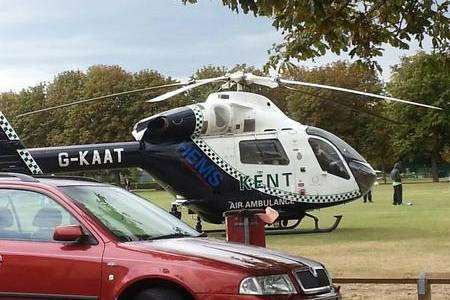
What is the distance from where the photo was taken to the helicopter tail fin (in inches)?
687

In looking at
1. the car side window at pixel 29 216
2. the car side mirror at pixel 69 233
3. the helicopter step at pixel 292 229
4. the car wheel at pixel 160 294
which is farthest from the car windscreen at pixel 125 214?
the helicopter step at pixel 292 229

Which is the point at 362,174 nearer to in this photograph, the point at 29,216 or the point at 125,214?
the point at 125,214

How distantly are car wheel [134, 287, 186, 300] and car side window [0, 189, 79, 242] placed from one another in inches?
39.4

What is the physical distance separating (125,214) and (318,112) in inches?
2701

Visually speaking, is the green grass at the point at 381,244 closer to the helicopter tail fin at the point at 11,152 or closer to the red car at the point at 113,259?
the red car at the point at 113,259

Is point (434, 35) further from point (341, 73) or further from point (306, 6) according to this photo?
point (341, 73)

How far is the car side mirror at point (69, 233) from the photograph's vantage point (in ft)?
22.4

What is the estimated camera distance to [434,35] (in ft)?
34.4

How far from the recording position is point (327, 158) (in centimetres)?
2072

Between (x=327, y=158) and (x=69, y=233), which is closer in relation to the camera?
(x=69, y=233)

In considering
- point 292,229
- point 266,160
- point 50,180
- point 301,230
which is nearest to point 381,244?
point 266,160

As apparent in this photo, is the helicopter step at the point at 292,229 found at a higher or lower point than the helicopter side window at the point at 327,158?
lower

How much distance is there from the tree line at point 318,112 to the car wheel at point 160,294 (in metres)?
65.0

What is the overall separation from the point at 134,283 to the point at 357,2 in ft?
19.6
